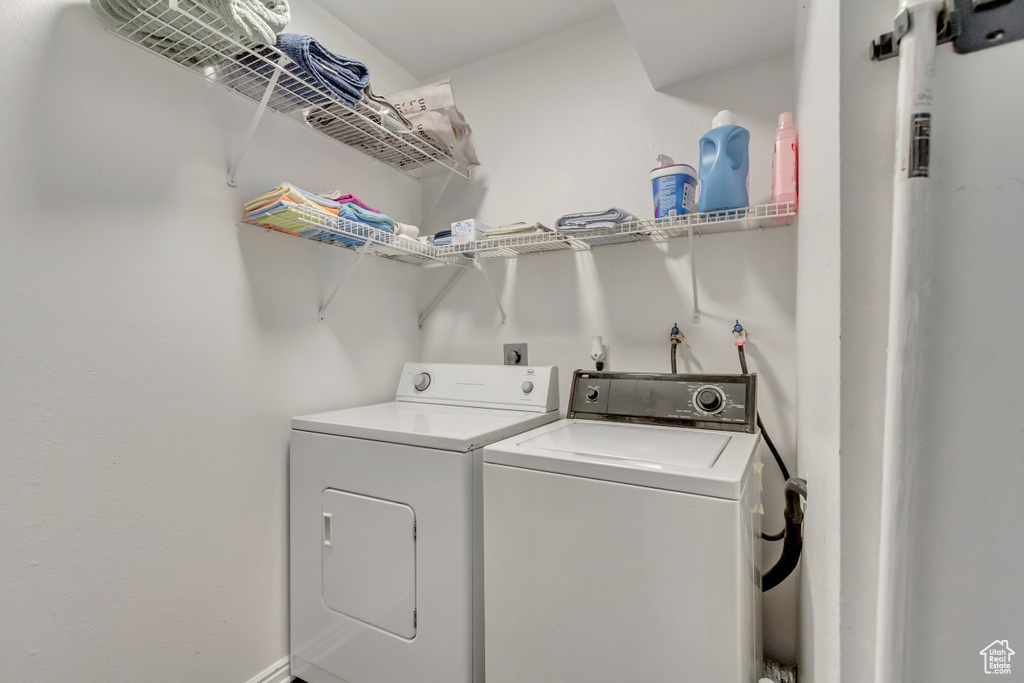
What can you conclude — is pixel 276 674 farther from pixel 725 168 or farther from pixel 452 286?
pixel 725 168

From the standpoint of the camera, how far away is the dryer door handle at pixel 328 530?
60.9 inches

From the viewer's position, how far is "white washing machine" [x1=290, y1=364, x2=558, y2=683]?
4.20 ft

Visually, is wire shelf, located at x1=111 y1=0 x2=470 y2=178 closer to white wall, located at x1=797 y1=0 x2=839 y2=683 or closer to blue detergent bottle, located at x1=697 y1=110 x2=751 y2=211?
blue detergent bottle, located at x1=697 y1=110 x2=751 y2=211

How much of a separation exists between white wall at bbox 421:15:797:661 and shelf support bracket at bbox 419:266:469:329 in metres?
0.03

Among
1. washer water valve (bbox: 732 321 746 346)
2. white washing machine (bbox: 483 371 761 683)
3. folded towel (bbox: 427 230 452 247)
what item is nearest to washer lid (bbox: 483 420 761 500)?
white washing machine (bbox: 483 371 761 683)

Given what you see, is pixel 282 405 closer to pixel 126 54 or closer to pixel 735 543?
pixel 126 54

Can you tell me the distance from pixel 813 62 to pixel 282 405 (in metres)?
1.84

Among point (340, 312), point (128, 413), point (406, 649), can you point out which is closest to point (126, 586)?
point (128, 413)

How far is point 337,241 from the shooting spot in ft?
5.94

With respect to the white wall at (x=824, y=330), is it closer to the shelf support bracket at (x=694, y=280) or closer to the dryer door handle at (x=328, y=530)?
the shelf support bracket at (x=694, y=280)

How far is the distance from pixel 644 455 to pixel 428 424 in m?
0.74

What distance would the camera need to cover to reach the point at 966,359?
0.50m

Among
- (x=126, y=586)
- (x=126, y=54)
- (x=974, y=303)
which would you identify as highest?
(x=126, y=54)

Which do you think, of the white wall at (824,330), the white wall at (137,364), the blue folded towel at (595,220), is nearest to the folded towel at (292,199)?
the white wall at (137,364)
